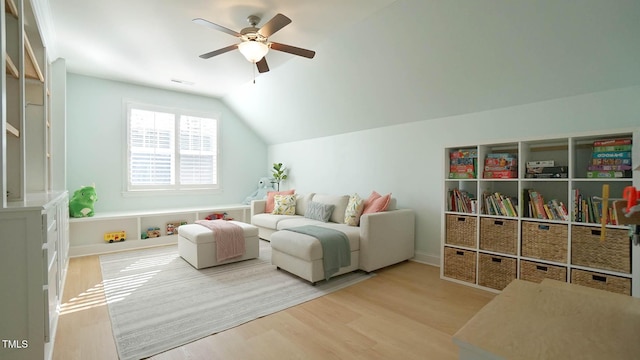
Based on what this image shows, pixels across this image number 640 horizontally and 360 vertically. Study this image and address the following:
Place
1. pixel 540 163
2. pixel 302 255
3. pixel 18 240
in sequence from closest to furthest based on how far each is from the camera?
pixel 18 240, pixel 540 163, pixel 302 255

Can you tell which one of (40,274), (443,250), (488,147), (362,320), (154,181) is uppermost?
(488,147)

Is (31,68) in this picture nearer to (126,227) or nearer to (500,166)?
(126,227)

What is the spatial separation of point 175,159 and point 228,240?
267cm

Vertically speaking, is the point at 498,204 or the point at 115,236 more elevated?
the point at 498,204

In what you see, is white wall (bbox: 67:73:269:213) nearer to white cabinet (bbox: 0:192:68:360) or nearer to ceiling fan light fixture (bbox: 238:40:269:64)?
ceiling fan light fixture (bbox: 238:40:269:64)

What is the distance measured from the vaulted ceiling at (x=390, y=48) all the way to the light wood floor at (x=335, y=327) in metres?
2.16

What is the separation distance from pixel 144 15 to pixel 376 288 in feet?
11.7

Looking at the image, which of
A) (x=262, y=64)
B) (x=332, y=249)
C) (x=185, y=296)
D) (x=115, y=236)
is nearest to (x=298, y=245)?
(x=332, y=249)

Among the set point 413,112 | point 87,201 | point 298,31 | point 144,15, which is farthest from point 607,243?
point 87,201

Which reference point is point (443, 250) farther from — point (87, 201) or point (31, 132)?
point (87, 201)

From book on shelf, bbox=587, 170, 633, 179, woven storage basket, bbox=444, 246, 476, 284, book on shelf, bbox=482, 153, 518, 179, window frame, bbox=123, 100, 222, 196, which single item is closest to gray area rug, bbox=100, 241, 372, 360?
woven storage basket, bbox=444, 246, 476, 284

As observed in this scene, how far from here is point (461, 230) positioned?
10.3 ft

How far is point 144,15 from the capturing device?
113 inches

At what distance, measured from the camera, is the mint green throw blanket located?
9.98ft
